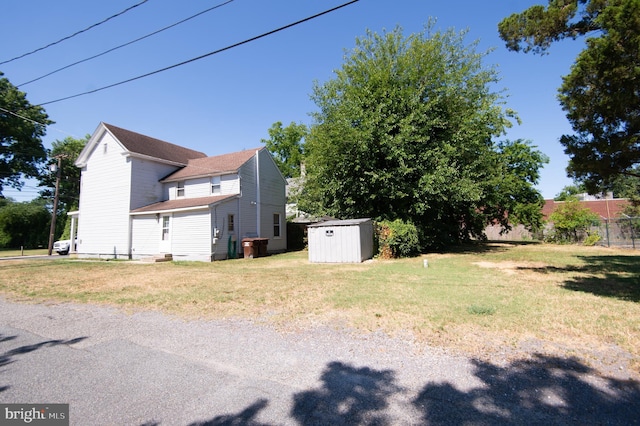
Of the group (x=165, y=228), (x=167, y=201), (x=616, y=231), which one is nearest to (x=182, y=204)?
(x=165, y=228)

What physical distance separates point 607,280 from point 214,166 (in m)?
20.0

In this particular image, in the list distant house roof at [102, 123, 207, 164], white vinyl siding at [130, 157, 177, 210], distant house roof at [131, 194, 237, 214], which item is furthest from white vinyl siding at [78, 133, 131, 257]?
distant house roof at [131, 194, 237, 214]

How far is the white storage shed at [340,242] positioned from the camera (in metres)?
14.3

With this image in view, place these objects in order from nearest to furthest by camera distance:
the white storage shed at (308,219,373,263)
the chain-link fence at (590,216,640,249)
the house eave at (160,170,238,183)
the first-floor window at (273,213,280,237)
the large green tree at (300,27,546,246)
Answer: the white storage shed at (308,219,373,263)
the large green tree at (300,27,546,246)
the house eave at (160,170,238,183)
the chain-link fence at (590,216,640,249)
the first-floor window at (273,213,280,237)

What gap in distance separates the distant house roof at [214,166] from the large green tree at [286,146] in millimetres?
15223

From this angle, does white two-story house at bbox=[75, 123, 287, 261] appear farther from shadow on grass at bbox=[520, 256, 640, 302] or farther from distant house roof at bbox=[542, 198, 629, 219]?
distant house roof at bbox=[542, 198, 629, 219]

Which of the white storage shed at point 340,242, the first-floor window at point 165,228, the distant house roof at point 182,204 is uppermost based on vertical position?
the distant house roof at point 182,204

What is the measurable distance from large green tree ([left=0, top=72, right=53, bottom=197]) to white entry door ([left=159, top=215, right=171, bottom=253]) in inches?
1045

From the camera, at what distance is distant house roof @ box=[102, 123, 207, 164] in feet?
65.6

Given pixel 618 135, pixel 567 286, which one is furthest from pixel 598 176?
pixel 567 286

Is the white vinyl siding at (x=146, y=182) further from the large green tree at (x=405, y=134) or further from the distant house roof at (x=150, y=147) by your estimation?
the large green tree at (x=405, y=134)

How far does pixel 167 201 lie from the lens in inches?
807

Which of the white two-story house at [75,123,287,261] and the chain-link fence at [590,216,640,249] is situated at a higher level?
the white two-story house at [75,123,287,261]

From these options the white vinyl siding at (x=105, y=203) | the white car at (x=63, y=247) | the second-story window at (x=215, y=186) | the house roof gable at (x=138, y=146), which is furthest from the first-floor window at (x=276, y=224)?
the white car at (x=63, y=247)
